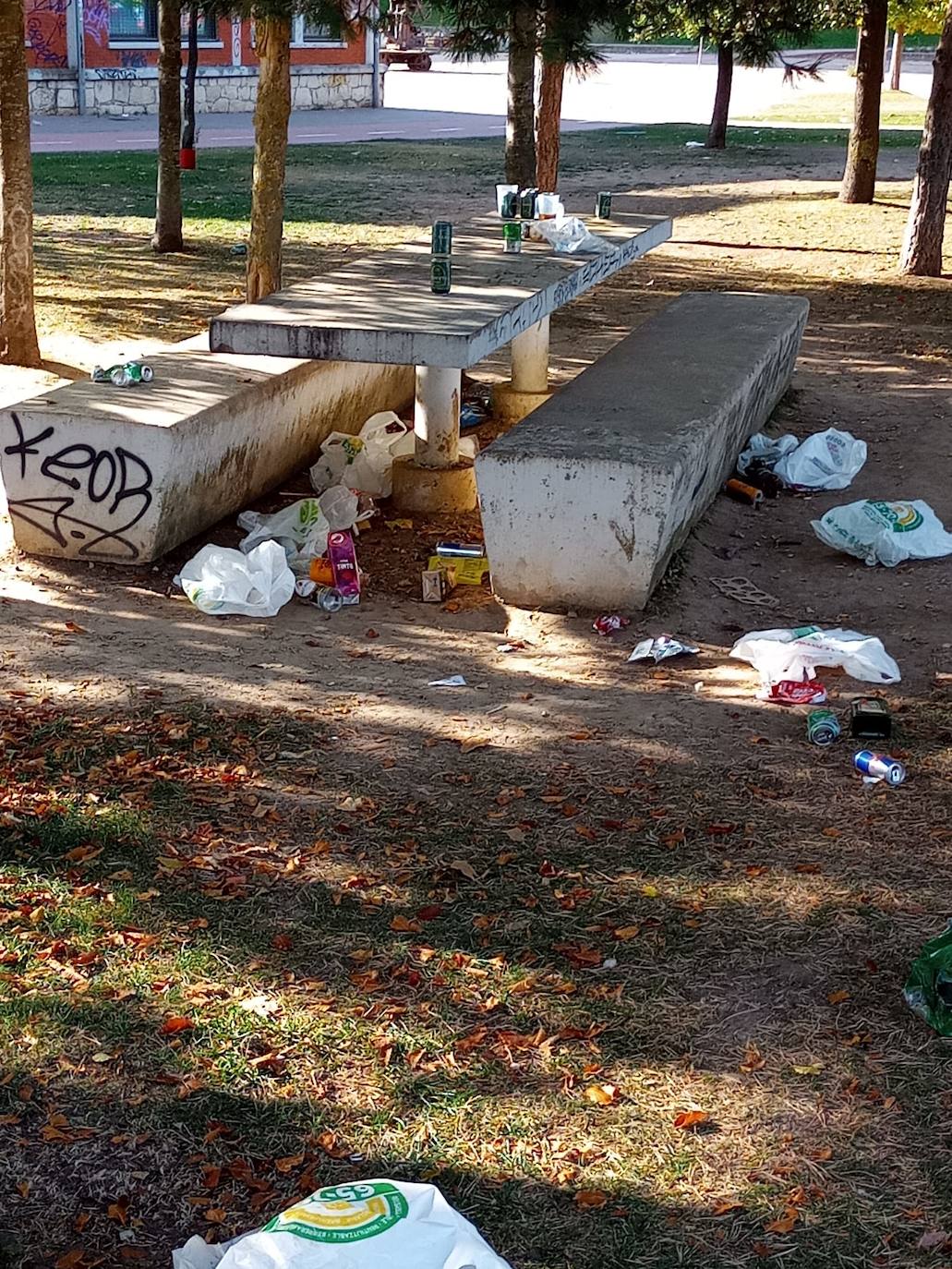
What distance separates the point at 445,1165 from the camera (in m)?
3.31

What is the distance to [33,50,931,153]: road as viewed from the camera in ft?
86.2

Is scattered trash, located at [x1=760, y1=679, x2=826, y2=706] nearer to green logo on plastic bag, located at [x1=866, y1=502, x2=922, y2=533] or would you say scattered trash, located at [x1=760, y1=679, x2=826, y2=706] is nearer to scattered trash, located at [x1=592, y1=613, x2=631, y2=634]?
scattered trash, located at [x1=592, y1=613, x2=631, y2=634]

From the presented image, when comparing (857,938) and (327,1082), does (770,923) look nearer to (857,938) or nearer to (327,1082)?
(857,938)

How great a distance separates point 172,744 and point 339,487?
108 inches

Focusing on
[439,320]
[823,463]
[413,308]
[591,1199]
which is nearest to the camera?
[591,1199]

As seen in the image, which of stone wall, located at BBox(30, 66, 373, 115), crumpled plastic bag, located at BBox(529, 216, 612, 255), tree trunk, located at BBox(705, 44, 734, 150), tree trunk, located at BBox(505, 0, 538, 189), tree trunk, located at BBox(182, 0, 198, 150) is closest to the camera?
crumpled plastic bag, located at BBox(529, 216, 612, 255)

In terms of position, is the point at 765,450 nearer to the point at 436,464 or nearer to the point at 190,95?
the point at 436,464

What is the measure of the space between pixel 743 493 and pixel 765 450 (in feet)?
2.24

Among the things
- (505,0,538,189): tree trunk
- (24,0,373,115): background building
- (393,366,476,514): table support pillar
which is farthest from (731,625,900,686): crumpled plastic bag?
(24,0,373,115): background building

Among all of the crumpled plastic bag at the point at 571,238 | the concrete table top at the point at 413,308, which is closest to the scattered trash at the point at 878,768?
the concrete table top at the point at 413,308

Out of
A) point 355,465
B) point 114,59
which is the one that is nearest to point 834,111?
point 114,59

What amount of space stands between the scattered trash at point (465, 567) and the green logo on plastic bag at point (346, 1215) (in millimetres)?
4222

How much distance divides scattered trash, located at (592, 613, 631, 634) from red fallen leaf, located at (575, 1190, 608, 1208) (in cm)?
323

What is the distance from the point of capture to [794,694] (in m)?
5.66
